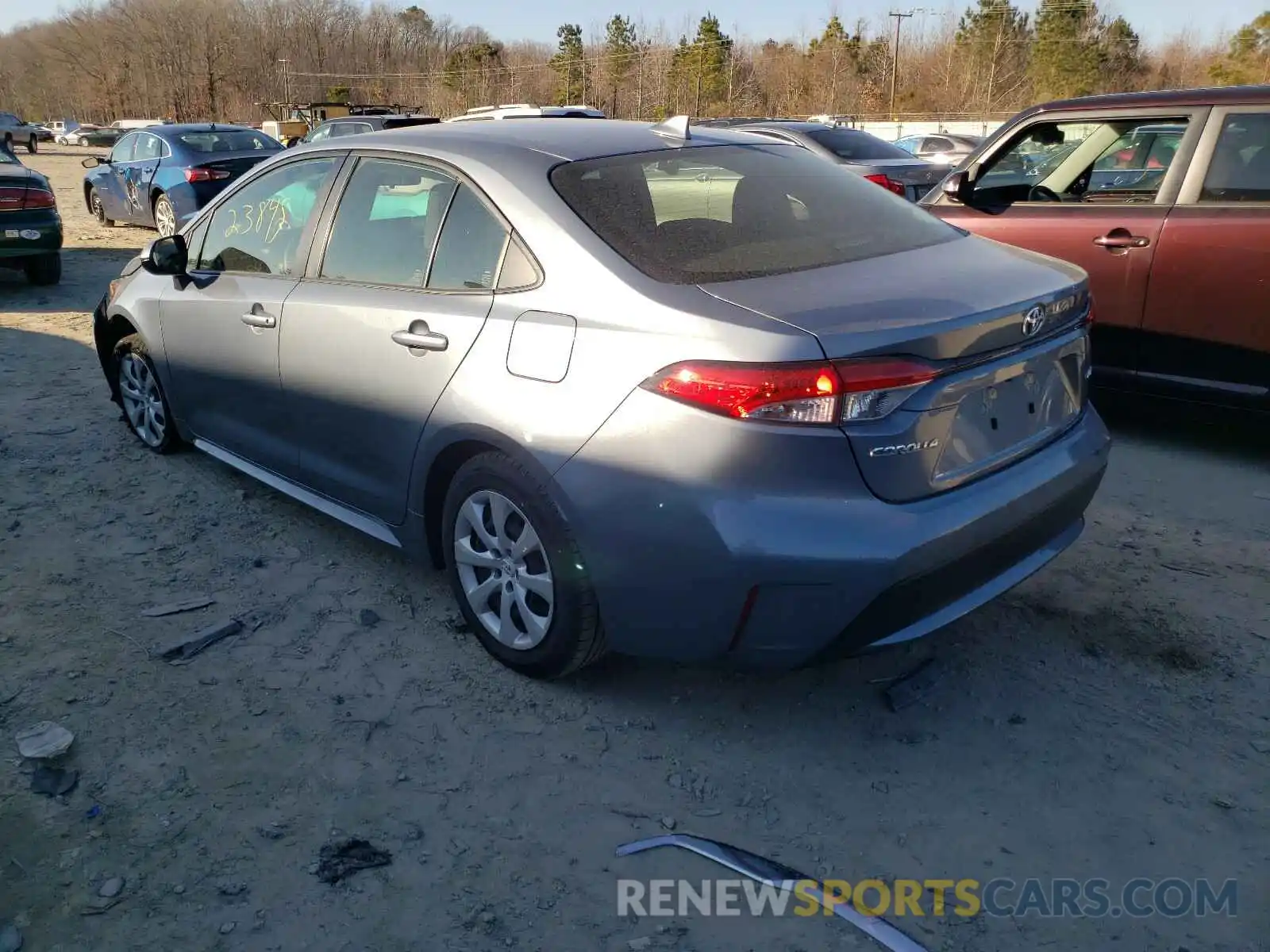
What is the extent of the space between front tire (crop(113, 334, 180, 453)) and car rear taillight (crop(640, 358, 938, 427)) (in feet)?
11.2

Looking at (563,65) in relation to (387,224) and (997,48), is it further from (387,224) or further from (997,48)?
(387,224)

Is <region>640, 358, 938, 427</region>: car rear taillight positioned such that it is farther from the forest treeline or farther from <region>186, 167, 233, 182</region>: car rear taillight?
the forest treeline

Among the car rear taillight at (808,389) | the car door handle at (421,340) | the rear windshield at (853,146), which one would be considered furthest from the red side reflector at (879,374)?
the rear windshield at (853,146)

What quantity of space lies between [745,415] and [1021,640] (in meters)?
1.54

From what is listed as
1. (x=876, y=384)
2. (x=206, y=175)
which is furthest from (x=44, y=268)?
(x=876, y=384)

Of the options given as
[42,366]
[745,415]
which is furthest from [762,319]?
[42,366]

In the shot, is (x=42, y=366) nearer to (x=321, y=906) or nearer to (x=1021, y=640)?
(x=321, y=906)

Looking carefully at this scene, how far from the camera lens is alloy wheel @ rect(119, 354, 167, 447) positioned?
4926mm

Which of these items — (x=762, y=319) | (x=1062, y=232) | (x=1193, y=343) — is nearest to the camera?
(x=762, y=319)

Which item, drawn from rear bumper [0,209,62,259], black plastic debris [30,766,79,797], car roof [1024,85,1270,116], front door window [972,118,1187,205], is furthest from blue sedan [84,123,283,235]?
black plastic debris [30,766,79,797]

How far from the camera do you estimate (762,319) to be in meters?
2.40

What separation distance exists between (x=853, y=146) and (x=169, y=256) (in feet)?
29.0

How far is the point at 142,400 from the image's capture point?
5.06 metres

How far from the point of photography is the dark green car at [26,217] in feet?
30.5
